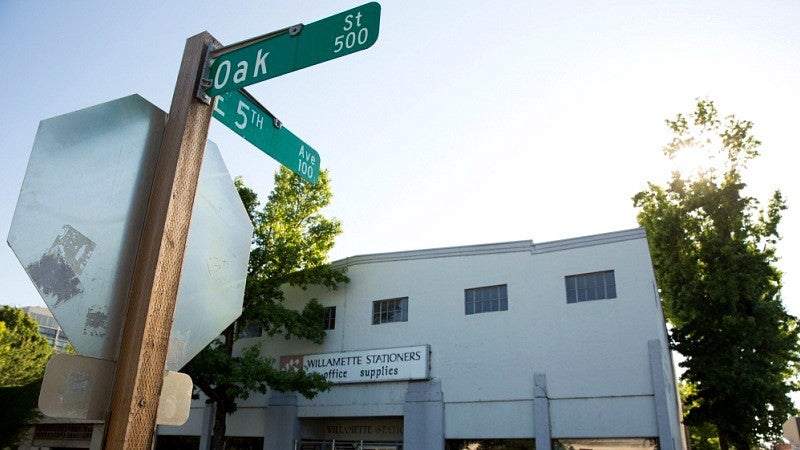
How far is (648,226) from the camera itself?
29.1m

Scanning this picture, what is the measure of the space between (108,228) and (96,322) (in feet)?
1.74

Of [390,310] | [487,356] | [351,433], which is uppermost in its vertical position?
[390,310]

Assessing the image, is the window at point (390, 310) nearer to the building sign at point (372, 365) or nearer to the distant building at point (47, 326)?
the building sign at point (372, 365)

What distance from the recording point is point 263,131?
15.8ft

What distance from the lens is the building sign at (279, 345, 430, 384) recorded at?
21.1 metres

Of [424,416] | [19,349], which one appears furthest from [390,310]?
[19,349]

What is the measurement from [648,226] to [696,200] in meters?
3.56

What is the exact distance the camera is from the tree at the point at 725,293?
2200 centimetres

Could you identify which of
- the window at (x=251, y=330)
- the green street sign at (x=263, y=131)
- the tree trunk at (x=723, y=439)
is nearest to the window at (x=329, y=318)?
the window at (x=251, y=330)

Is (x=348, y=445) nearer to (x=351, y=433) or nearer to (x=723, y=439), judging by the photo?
(x=351, y=433)

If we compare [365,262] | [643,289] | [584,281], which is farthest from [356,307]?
[643,289]

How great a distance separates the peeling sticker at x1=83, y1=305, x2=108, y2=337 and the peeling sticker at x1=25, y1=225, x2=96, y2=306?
14 cm

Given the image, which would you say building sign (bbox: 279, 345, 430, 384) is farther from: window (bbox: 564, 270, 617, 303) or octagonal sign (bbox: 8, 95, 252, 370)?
octagonal sign (bbox: 8, 95, 252, 370)

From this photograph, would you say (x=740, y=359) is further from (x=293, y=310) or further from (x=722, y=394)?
(x=293, y=310)
